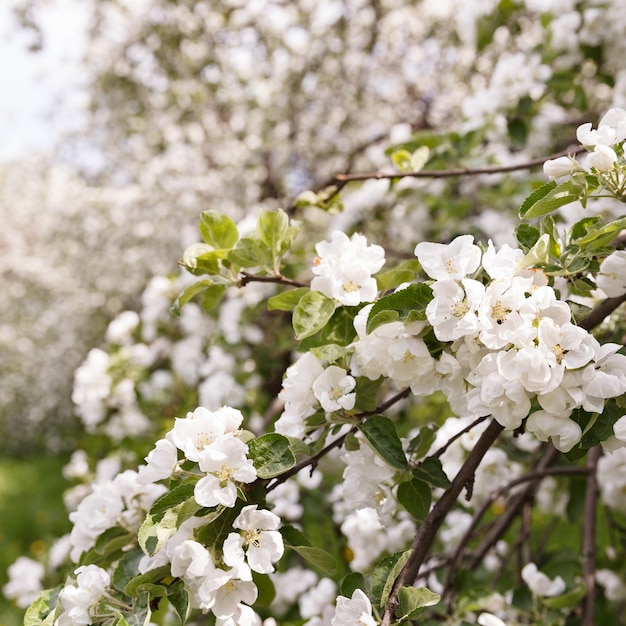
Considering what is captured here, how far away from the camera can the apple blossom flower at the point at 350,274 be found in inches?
35.8

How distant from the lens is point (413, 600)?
726 mm

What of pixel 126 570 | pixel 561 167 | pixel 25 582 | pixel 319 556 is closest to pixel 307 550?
pixel 319 556

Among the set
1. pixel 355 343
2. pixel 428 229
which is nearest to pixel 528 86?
pixel 428 229

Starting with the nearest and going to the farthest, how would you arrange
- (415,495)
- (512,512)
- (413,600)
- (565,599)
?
(413,600), (415,495), (565,599), (512,512)

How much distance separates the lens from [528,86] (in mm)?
1927

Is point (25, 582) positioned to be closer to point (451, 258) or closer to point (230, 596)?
point (230, 596)

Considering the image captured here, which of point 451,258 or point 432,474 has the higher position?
point 451,258

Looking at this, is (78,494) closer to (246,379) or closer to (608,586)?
(246,379)

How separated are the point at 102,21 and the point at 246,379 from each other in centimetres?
341

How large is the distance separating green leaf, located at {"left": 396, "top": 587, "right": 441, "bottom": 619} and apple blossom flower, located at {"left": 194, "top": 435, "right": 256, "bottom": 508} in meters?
0.20

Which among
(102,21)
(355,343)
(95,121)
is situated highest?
(102,21)

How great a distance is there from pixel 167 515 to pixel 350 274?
0.38 meters

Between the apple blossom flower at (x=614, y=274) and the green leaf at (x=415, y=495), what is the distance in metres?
0.35

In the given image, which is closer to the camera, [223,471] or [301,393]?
[223,471]
